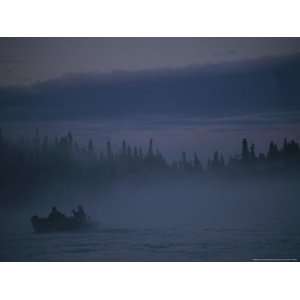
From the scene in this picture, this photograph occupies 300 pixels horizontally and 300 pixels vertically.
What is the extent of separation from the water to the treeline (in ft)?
1.34

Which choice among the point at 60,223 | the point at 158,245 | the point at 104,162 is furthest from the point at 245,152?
the point at 60,223

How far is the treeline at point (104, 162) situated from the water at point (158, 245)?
1.34 feet

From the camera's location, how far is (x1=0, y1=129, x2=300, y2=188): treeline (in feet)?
13.8

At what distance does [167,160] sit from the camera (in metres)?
4.26

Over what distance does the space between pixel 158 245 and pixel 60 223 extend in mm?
733

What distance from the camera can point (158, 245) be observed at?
4168 millimetres
